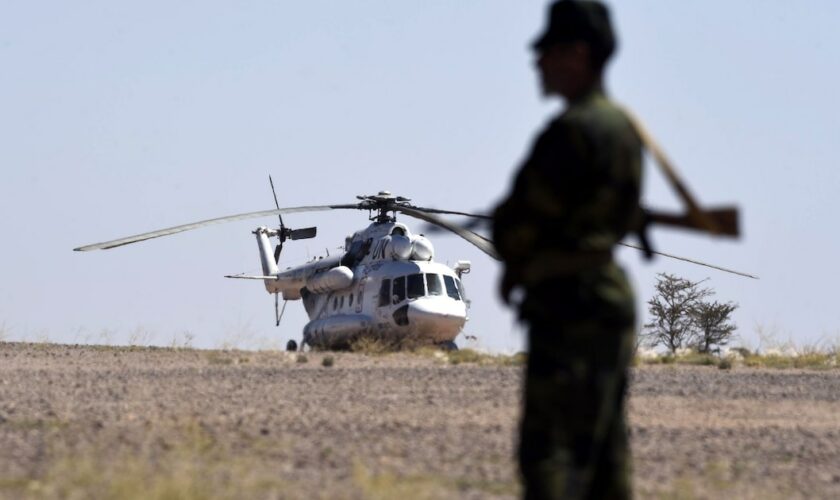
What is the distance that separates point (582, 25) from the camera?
470 cm

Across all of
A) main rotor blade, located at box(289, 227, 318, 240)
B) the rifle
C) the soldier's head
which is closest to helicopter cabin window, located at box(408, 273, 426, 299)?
main rotor blade, located at box(289, 227, 318, 240)

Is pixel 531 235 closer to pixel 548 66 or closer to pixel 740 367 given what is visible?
pixel 548 66

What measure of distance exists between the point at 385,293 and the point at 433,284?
0.95 metres

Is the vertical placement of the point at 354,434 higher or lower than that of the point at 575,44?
lower

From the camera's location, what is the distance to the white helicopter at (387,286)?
1017 inches

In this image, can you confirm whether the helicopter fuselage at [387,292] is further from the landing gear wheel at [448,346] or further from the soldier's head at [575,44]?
the soldier's head at [575,44]

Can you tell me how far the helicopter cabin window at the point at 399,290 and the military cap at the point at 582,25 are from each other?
21473mm

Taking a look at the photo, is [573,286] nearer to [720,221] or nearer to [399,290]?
[720,221]

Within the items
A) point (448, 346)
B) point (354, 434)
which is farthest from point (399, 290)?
point (354, 434)

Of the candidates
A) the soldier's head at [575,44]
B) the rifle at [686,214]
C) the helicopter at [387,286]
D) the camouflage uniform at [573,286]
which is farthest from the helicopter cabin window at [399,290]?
the camouflage uniform at [573,286]

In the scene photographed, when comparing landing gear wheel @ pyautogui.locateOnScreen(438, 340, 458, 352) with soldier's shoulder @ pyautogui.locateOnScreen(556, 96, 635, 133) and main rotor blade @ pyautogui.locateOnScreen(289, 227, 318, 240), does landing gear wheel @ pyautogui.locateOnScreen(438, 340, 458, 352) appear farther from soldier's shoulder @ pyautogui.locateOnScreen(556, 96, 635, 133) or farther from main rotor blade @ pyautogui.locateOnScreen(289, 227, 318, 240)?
soldier's shoulder @ pyautogui.locateOnScreen(556, 96, 635, 133)

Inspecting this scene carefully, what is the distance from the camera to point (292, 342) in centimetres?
3105

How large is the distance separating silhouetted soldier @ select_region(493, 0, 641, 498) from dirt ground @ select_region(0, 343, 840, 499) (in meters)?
1.86

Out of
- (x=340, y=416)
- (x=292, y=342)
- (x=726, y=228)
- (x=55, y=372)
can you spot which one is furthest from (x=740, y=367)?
(x=726, y=228)
